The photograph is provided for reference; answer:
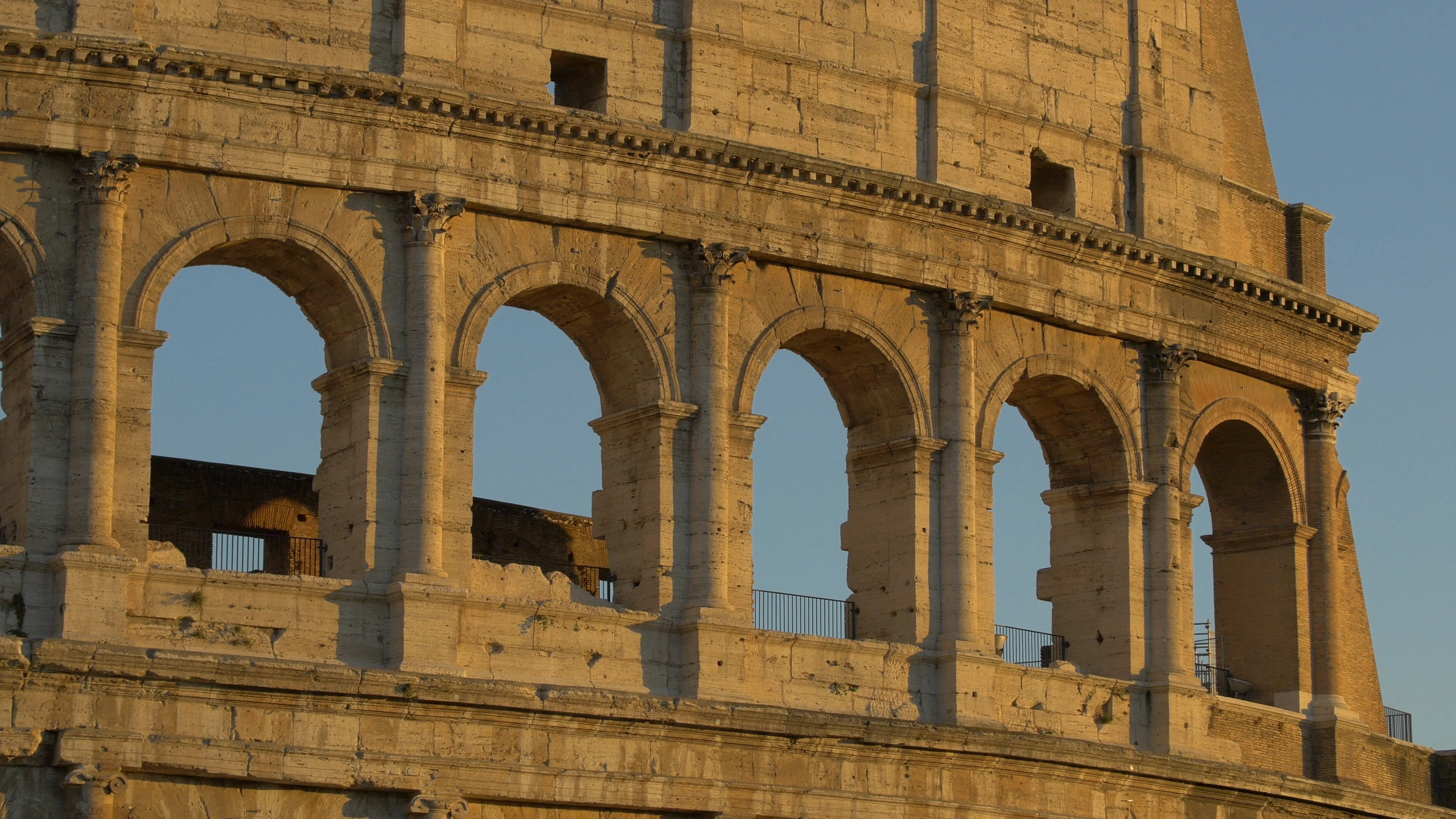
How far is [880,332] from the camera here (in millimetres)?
26031

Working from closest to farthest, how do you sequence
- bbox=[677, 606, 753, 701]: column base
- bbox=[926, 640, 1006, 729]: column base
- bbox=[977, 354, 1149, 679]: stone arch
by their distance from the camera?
bbox=[677, 606, 753, 701]: column base, bbox=[926, 640, 1006, 729]: column base, bbox=[977, 354, 1149, 679]: stone arch

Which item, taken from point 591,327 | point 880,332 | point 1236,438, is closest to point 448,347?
point 591,327

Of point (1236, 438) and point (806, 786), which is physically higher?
point (1236, 438)

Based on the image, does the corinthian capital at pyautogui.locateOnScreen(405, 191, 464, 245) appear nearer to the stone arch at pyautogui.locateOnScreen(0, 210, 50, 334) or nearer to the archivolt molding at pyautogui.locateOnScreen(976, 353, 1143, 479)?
the stone arch at pyautogui.locateOnScreen(0, 210, 50, 334)

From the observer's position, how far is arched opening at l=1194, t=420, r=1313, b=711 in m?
29.4

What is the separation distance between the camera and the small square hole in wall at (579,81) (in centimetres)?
2497

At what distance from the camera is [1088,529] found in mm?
28000

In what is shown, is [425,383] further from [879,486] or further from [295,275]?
[879,486]

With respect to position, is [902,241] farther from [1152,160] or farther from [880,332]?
[1152,160]

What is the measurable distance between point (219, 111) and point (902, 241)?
640 centimetres

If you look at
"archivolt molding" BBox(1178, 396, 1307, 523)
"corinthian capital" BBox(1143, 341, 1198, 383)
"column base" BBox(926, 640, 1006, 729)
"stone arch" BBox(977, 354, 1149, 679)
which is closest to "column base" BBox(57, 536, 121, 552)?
"column base" BBox(926, 640, 1006, 729)

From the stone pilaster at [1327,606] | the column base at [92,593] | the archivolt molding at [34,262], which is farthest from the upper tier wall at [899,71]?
the column base at [92,593]

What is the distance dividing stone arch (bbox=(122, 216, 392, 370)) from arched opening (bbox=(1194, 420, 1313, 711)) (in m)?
9.60

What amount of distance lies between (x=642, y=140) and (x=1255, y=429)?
8.12m
